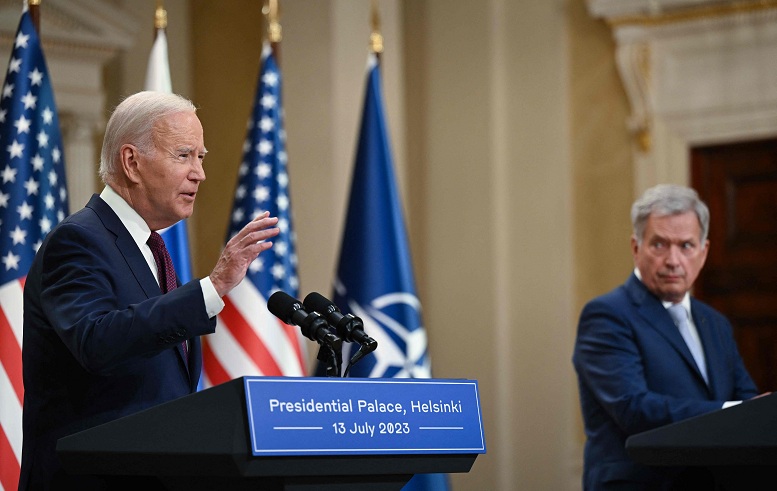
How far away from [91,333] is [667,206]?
7.54 ft

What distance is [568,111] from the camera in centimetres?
652

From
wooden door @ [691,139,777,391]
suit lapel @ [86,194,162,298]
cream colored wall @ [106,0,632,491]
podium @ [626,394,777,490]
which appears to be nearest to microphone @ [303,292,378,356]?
suit lapel @ [86,194,162,298]

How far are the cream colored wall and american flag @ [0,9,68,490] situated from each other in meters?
2.07

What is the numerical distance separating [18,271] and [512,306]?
10.7 ft

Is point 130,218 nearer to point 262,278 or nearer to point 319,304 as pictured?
point 319,304

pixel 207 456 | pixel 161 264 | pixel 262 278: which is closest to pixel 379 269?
pixel 262 278

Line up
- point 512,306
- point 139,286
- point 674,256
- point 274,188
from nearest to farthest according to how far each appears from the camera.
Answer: point 139,286
point 674,256
point 274,188
point 512,306

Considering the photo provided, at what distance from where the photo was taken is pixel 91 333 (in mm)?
2168

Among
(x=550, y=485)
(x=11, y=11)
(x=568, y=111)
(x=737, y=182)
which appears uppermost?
(x=11, y=11)

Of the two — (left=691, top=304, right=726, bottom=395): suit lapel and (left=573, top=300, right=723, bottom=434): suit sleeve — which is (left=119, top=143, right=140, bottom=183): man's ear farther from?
(left=691, top=304, right=726, bottom=395): suit lapel

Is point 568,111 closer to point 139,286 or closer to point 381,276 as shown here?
point 381,276

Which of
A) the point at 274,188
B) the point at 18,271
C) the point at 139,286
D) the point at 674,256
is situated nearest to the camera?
the point at 139,286

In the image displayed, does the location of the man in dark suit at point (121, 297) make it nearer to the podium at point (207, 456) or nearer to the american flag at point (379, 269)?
the podium at point (207, 456)

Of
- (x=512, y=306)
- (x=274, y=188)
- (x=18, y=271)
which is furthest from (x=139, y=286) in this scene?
(x=512, y=306)
